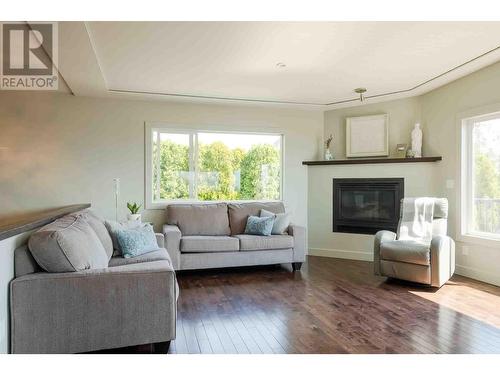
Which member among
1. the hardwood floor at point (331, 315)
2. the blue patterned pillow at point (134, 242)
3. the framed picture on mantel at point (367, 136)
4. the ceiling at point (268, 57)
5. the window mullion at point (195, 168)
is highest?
the ceiling at point (268, 57)

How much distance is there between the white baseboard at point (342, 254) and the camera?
16.8 feet

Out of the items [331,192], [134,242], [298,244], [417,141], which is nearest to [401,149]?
[417,141]

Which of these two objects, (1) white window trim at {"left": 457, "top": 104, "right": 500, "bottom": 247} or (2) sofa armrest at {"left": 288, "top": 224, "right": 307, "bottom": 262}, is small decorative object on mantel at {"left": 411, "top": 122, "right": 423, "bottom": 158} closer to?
(1) white window trim at {"left": 457, "top": 104, "right": 500, "bottom": 247}

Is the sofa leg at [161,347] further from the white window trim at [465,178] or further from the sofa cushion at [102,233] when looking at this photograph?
the white window trim at [465,178]

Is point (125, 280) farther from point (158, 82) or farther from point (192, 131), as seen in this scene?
point (192, 131)

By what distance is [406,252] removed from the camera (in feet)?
12.1

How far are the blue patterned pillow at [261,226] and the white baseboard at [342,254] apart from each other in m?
1.33

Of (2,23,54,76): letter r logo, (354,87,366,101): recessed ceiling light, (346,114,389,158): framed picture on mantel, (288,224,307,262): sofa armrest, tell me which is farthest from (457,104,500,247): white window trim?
(2,23,54,76): letter r logo

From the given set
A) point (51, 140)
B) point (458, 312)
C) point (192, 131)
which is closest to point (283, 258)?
point (458, 312)

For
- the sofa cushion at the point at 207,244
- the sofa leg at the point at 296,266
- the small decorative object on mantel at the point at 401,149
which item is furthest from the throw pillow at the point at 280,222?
the small decorative object on mantel at the point at 401,149

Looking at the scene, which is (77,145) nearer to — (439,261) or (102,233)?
(102,233)

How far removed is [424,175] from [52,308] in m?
4.70

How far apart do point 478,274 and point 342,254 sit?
6.02 feet
